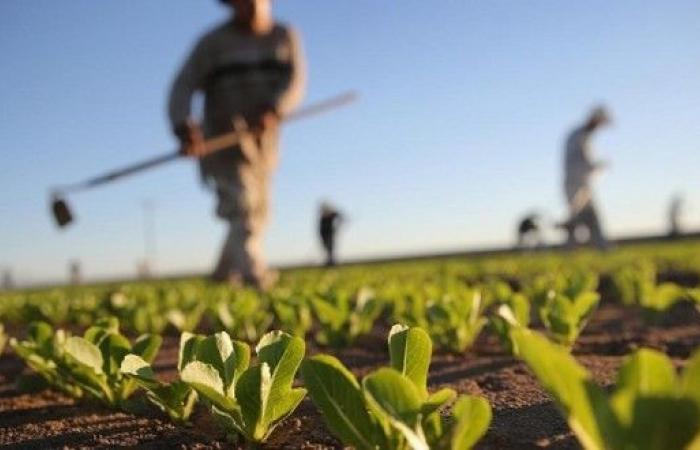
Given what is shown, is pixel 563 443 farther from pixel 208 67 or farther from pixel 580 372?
pixel 208 67

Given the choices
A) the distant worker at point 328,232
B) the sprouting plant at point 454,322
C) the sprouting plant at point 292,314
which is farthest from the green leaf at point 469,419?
the distant worker at point 328,232

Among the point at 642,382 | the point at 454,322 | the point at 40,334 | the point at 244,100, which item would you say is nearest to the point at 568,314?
the point at 454,322

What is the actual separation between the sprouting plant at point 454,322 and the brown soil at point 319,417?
0.06 metres

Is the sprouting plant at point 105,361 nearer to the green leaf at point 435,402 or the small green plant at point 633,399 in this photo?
the green leaf at point 435,402

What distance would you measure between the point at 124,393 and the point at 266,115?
5168 mm

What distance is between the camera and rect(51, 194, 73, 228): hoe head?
6168 millimetres

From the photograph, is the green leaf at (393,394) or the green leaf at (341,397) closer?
the green leaf at (393,394)

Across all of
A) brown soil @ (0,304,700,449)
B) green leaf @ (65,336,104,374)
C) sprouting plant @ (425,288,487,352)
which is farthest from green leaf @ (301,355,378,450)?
sprouting plant @ (425,288,487,352)

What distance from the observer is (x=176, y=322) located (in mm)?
3312

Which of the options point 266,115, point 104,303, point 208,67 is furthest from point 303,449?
point 208,67

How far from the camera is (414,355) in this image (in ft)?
4.22

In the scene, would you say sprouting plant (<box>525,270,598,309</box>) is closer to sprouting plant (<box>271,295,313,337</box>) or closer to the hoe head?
sprouting plant (<box>271,295,313,337</box>)

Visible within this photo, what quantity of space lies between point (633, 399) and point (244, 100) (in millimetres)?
6607

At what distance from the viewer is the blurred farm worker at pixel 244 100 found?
6879 mm
